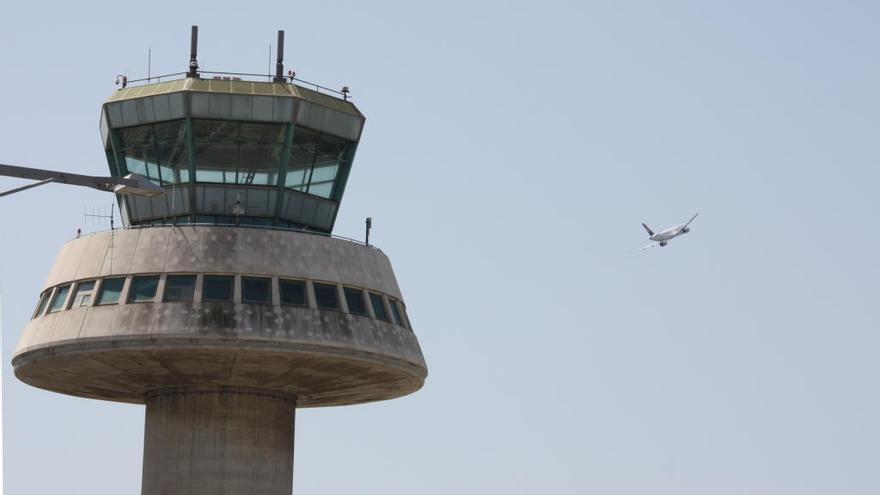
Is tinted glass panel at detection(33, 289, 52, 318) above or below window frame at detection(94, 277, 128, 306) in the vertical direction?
above

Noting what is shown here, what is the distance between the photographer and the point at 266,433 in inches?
2793

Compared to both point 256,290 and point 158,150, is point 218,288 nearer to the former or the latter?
point 256,290

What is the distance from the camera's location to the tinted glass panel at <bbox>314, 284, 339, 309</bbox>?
68375 millimetres

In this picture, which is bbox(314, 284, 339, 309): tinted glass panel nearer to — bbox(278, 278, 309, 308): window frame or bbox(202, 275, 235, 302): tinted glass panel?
bbox(278, 278, 309, 308): window frame

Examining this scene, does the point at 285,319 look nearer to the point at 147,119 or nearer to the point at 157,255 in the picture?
the point at 157,255

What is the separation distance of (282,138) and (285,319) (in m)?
8.97

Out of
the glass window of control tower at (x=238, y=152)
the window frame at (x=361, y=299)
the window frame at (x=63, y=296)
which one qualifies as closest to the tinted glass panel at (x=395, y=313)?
the window frame at (x=361, y=299)

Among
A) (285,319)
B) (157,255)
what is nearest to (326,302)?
(285,319)

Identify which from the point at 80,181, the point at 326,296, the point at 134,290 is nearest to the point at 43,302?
the point at 134,290

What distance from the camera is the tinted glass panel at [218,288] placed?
66.6 metres

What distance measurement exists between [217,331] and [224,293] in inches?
79.2

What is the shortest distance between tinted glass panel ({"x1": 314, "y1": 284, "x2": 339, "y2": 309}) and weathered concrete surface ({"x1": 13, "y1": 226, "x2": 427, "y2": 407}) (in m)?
0.36

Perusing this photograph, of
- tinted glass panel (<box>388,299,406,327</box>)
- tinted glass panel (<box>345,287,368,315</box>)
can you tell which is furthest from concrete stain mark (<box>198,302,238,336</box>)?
tinted glass panel (<box>388,299,406,327</box>)

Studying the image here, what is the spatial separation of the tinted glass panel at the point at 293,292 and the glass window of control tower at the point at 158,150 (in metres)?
7.20
